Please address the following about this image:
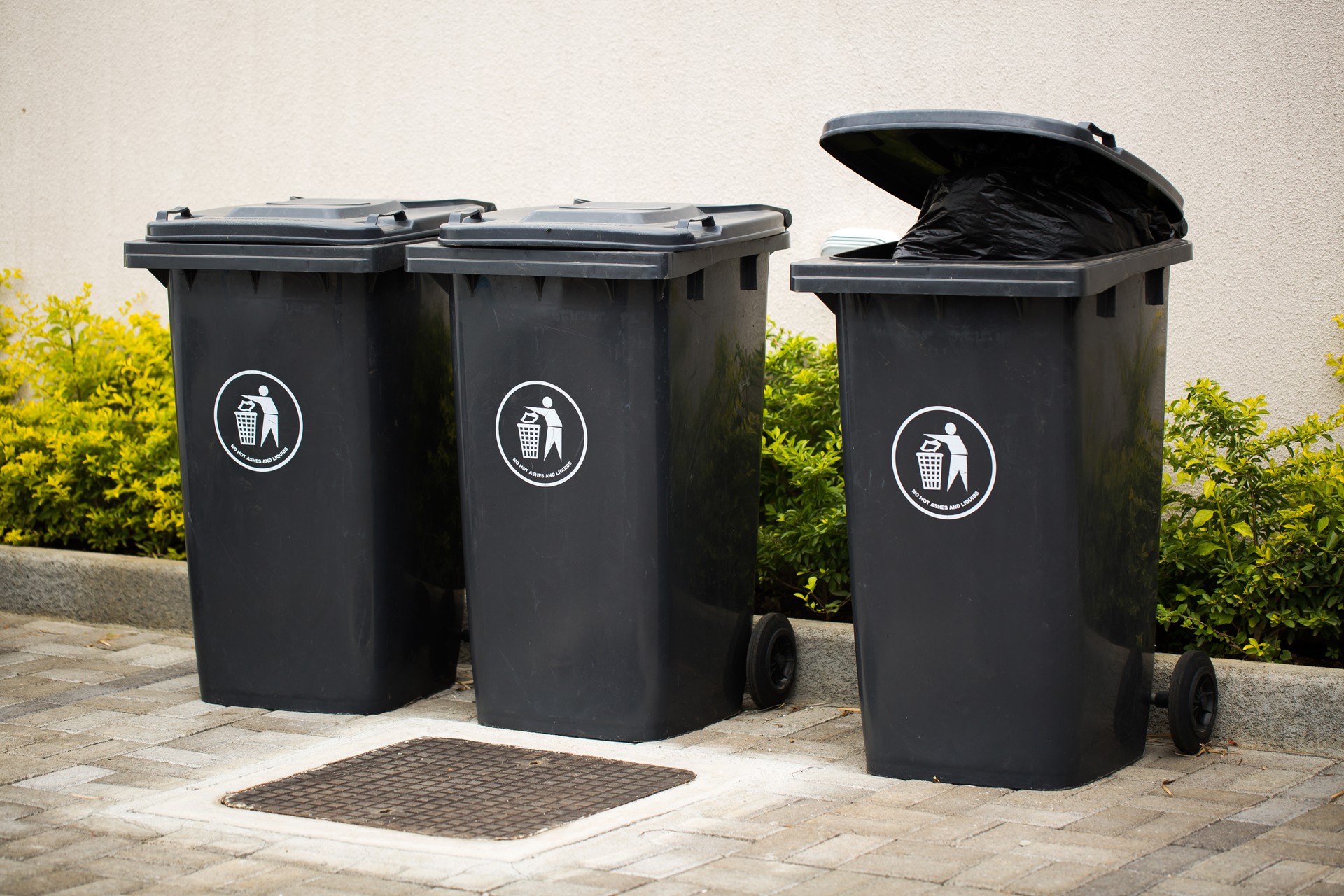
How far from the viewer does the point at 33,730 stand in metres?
4.98

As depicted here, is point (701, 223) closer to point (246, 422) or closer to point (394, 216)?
point (394, 216)

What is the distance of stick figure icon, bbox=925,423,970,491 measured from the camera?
4.16 metres

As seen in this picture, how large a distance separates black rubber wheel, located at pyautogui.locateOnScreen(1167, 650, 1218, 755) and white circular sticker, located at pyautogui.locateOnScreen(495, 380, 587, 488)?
181 cm

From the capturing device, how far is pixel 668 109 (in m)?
6.61

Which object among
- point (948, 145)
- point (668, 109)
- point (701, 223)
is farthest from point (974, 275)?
point (668, 109)

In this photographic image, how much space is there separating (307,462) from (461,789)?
125cm

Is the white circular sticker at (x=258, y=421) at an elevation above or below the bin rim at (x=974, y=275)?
below

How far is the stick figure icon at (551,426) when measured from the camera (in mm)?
4672

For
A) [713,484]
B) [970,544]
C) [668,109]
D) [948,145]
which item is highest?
[668,109]

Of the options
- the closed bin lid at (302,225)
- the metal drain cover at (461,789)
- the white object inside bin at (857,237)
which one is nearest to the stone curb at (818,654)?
the metal drain cover at (461,789)

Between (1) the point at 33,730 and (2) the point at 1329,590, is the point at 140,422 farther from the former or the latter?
(2) the point at 1329,590

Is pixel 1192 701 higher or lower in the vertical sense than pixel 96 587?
lower

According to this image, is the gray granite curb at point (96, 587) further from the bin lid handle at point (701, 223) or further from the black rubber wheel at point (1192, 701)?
the black rubber wheel at point (1192, 701)

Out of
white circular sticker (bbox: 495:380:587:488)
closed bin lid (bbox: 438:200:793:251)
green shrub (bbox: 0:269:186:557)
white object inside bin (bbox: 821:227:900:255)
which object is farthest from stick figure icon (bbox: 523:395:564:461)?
green shrub (bbox: 0:269:186:557)
